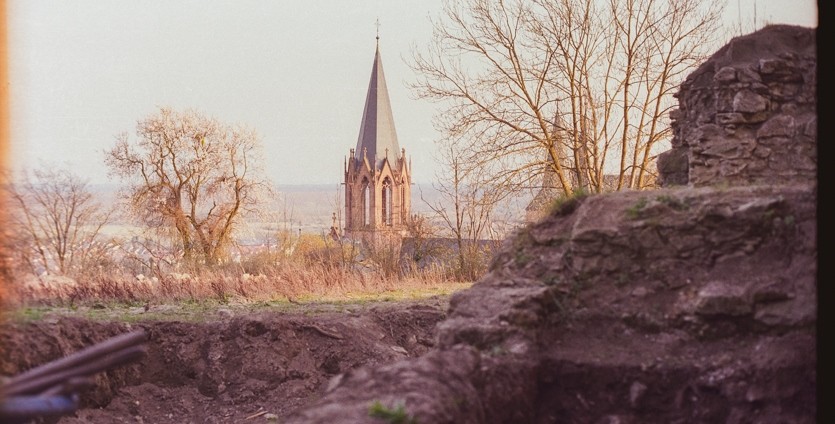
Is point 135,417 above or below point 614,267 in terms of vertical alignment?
below

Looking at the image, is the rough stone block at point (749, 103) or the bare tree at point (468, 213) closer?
the rough stone block at point (749, 103)

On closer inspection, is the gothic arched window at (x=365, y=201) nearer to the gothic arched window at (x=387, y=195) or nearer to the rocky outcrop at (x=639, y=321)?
the gothic arched window at (x=387, y=195)

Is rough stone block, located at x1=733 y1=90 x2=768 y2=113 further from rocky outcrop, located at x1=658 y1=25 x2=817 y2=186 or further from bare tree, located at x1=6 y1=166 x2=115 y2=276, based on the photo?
bare tree, located at x1=6 y1=166 x2=115 y2=276

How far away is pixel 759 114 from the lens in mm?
9336

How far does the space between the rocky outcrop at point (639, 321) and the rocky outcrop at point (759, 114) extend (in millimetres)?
2596

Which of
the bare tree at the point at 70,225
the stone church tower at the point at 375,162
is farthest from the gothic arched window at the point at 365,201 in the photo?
the bare tree at the point at 70,225

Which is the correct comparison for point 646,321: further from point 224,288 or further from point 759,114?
point 224,288

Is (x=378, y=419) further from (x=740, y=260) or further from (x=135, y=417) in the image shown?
(x=135, y=417)

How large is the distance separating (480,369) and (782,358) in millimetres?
2112

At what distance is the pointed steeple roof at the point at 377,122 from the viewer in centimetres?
4647

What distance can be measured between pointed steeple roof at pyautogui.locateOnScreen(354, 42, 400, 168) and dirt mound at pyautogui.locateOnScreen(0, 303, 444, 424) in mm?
36239

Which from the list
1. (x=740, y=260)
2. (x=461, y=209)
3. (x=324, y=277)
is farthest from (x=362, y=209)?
(x=740, y=260)

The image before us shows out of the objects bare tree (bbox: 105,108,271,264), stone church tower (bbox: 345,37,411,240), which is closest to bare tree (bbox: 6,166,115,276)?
bare tree (bbox: 105,108,271,264)

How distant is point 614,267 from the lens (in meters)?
6.45
